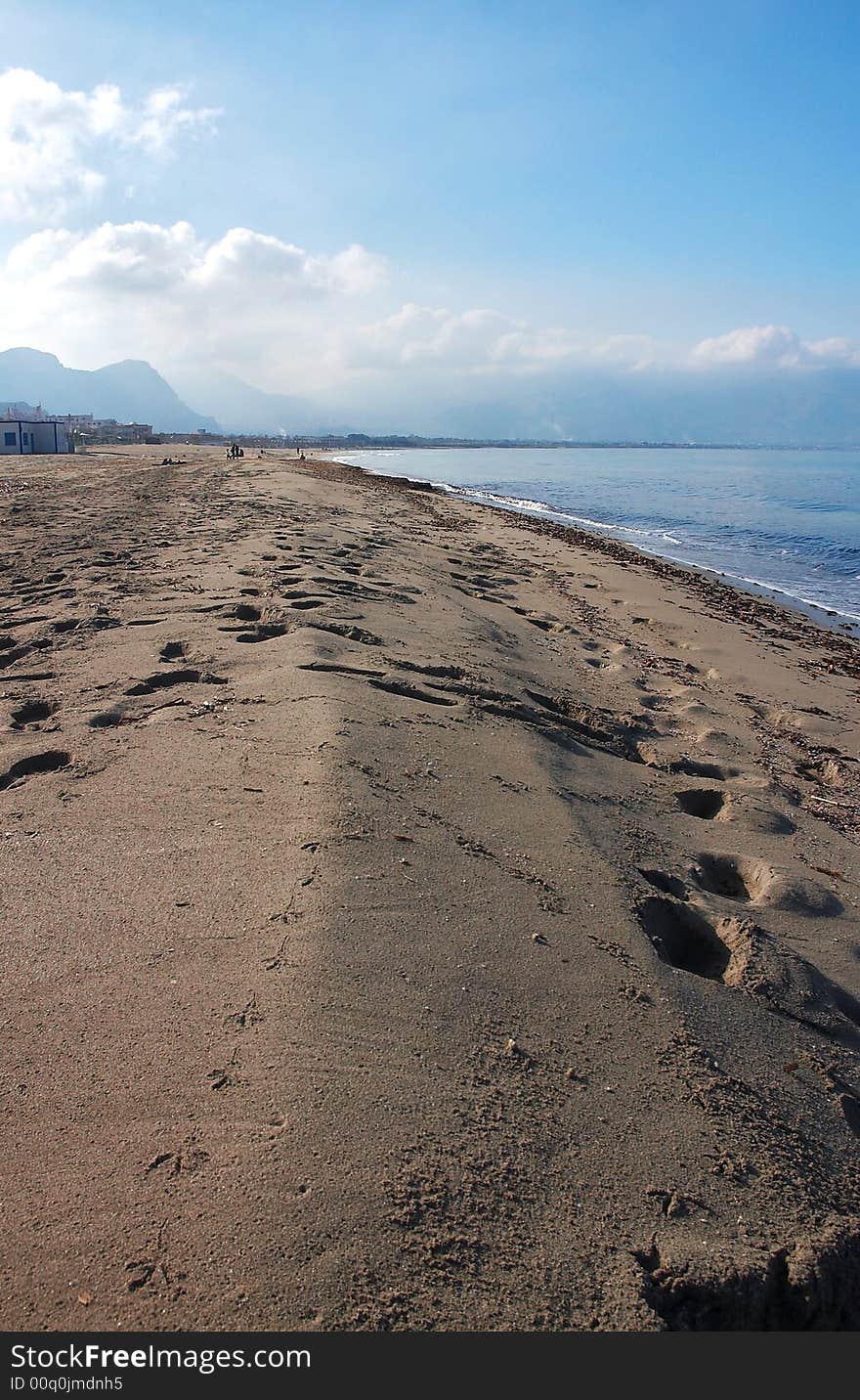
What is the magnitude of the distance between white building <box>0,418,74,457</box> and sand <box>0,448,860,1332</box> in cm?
5621

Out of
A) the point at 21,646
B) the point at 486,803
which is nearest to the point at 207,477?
the point at 21,646

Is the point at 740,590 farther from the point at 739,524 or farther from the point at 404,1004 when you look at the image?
the point at 739,524

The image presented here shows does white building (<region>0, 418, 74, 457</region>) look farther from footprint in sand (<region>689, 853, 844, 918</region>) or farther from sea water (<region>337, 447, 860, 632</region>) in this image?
footprint in sand (<region>689, 853, 844, 918</region>)

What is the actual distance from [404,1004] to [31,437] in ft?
204

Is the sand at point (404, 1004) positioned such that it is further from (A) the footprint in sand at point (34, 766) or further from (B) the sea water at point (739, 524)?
(B) the sea water at point (739, 524)

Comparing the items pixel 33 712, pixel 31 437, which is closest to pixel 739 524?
pixel 33 712

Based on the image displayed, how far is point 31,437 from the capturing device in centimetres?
5509

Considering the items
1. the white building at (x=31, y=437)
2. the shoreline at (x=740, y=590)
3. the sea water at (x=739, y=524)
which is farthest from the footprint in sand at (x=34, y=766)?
the white building at (x=31, y=437)

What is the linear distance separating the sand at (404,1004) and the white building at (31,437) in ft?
184

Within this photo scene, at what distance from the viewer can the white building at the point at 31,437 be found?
5369cm

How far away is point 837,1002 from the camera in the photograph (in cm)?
329

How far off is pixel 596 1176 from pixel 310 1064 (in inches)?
32.7

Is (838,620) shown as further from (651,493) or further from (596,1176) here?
(651,493)

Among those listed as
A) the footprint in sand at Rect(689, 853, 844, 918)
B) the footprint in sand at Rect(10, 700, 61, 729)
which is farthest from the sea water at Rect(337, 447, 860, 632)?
the footprint in sand at Rect(10, 700, 61, 729)
